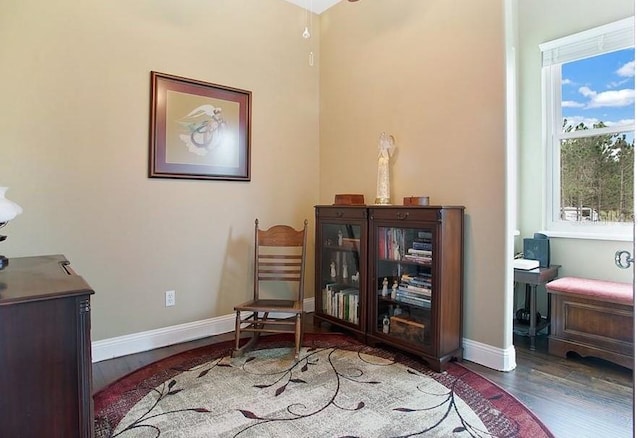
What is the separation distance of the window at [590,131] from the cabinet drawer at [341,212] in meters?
1.74

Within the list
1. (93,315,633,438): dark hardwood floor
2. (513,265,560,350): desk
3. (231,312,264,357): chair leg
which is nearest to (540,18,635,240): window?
(513,265,560,350): desk

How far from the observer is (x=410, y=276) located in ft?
9.34

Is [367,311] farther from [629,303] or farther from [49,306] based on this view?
[49,306]

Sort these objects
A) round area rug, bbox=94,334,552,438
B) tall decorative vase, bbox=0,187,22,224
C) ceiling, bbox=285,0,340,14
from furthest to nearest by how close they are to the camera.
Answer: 1. ceiling, bbox=285,0,340,14
2. round area rug, bbox=94,334,552,438
3. tall decorative vase, bbox=0,187,22,224

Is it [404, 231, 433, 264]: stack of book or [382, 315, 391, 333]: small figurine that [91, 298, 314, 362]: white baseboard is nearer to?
[382, 315, 391, 333]: small figurine

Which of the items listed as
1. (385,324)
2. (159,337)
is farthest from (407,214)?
(159,337)

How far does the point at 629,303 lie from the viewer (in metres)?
2.53

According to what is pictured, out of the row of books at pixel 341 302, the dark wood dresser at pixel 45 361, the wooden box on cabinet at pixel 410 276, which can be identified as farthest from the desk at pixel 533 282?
the dark wood dresser at pixel 45 361

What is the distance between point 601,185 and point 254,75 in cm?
303

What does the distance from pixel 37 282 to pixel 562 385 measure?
280cm

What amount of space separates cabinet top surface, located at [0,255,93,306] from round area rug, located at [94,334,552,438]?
2.59ft

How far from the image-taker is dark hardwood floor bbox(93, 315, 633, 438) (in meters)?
1.98

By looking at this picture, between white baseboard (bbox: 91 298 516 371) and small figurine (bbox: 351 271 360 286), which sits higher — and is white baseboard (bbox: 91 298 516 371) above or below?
below

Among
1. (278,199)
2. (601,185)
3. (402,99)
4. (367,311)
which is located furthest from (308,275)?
(601,185)
